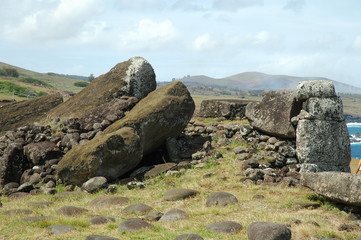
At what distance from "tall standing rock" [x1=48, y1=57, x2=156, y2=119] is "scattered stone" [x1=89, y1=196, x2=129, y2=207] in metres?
8.11

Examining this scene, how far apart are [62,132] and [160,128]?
4854 mm

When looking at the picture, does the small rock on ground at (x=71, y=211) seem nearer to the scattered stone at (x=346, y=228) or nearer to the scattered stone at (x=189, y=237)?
the scattered stone at (x=189, y=237)

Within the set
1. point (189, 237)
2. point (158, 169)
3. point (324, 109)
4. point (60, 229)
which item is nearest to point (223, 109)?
point (158, 169)

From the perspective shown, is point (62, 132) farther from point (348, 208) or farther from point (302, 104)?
point (348, 208)

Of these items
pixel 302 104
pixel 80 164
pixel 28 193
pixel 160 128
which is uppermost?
pixel 302 104

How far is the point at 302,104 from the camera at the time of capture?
17.0 metres

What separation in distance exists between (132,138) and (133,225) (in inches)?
270

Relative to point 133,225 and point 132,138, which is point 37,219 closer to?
point 133,225

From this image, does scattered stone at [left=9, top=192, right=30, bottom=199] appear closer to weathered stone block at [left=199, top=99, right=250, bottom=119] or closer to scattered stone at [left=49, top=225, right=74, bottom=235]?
scattered stone at [left=49, top=225, right=74, bottom=235]

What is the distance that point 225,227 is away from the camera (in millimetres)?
9922

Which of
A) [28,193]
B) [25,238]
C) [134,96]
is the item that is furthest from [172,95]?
[25,238]

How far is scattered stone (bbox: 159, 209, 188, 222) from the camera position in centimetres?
1117

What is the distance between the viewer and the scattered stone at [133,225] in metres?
10.1

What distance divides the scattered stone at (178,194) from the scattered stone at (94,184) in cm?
278
